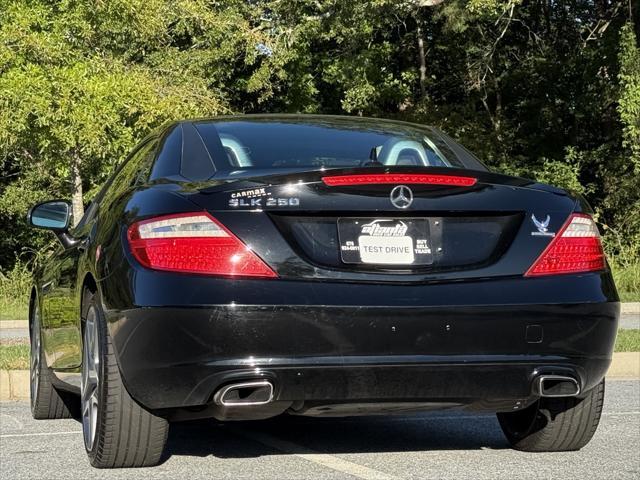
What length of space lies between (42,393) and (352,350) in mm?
3091

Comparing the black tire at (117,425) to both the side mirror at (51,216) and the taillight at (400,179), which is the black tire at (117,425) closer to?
the taillight at (400,179)

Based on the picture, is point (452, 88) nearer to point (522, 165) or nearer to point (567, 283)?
point (522, 165)

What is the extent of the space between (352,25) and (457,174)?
22.9m

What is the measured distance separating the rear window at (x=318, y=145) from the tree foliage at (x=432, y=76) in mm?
12905

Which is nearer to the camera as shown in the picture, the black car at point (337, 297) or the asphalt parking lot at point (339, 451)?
the black car at point (337, 297)

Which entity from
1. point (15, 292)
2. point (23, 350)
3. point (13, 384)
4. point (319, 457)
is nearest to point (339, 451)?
point (319, 457)

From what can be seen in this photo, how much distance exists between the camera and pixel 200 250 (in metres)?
4.89

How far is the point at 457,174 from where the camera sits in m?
5.16

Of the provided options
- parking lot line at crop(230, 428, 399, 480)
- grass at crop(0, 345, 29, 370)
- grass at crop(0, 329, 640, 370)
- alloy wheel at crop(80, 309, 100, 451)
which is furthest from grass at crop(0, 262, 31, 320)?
alloy wheel at crop(80, 309, 100, 451)

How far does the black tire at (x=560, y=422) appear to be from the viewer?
5805mm

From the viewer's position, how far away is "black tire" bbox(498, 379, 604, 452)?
19.0 feet

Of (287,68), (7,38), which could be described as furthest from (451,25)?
(7,38)

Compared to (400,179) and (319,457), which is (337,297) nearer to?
(400,179)

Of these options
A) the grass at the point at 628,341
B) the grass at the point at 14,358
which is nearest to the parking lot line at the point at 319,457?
the grass at the point at 14,358
